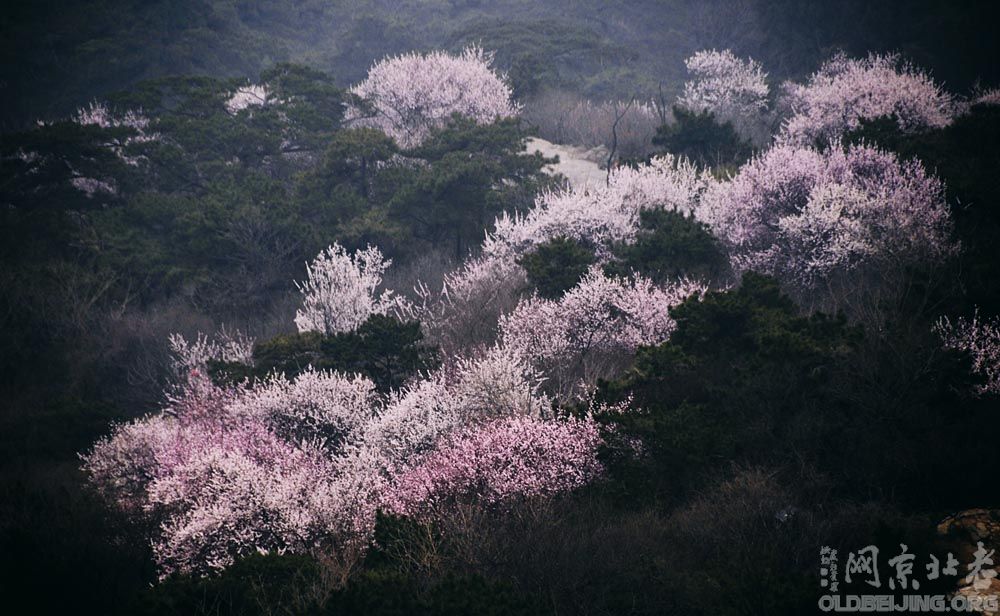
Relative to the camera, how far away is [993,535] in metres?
7.38

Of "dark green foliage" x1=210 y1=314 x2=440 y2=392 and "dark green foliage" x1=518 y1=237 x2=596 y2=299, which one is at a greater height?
"dark green foliage" x1=518 y1=237 x2=596 y2=299

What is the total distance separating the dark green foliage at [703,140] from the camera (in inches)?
1053

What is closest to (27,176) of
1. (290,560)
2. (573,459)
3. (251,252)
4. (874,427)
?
(251,252)

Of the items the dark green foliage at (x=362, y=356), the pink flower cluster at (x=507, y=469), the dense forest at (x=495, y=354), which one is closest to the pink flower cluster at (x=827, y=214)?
the dense forest at (x=495, y=354)

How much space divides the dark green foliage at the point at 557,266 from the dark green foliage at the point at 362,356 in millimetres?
3632

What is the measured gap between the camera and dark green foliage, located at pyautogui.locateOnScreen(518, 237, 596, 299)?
18375 millimetres

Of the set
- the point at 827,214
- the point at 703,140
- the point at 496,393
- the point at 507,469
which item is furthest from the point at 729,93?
the point at 507,469

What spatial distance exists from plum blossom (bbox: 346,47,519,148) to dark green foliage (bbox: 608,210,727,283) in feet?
60.7

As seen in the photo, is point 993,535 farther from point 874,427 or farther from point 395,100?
point 395,100

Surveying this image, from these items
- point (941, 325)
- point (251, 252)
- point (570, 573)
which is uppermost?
point (251, 252)

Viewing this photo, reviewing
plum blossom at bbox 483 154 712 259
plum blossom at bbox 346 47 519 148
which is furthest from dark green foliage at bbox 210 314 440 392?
plum blossom at bbox 346 47 519 148

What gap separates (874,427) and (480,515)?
6.29 m

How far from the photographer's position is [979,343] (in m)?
10.9

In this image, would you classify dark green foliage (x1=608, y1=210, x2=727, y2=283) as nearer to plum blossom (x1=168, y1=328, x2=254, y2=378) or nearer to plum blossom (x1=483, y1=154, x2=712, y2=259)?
plum blossom (x1=483, y1=154, x2=712, y2=259)
